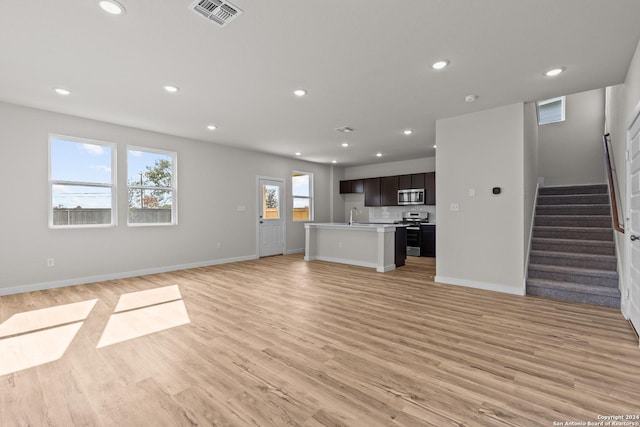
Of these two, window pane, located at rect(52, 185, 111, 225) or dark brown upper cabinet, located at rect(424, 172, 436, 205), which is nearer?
window pane, located at rect(52, 185, 111, 225)

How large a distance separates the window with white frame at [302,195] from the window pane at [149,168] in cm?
335

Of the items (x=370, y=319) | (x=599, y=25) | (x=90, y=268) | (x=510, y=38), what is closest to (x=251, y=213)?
(x=90, y=268)

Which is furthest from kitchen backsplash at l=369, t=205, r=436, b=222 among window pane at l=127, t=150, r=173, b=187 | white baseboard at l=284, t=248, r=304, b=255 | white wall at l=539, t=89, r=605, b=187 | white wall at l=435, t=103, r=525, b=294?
window pane at l=127, t=150, r=173, b=187

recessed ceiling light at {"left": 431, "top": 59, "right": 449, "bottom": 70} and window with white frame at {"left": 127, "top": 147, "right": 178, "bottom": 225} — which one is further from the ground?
recessed ceiling light at {"left": 431, "top": 59, "right": 449, "bottom": 70}

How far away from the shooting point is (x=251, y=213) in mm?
7160

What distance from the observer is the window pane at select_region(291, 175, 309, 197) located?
8367 mm

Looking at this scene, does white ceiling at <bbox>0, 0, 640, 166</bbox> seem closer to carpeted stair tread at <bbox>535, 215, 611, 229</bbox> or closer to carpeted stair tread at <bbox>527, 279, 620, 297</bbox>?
carpeted stair tread at <bbox>535, 215, 611, 229</bbox>

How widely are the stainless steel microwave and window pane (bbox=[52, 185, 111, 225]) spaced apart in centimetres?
671

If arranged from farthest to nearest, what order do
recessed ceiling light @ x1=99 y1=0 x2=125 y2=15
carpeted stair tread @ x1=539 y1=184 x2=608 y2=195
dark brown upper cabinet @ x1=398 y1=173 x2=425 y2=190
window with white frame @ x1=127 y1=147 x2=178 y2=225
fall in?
dark brown upper cabinet @ x1=398 y1=173 x2=425 y2=190
carpeted stair tread @ x1=539 y1=184 x2=608 y2=195
window with white frame @ x1=127 y1=147 x2=178 y2=225
recessed ceiling light @ x1=99 y1=0 x2=125 y2=15

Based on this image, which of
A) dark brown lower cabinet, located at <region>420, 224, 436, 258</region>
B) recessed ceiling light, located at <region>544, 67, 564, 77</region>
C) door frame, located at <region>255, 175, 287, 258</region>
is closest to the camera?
recessed ceiling light, located at <region>544, 67, 564, 77</region>

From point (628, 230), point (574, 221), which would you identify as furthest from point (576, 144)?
point (628, 230)

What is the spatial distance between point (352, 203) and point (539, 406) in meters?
8.14

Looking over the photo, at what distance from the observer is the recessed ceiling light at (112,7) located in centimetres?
211

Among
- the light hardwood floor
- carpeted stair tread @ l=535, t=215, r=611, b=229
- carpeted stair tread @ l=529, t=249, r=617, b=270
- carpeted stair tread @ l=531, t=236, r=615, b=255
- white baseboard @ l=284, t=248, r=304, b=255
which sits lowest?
the light hardwood floor
